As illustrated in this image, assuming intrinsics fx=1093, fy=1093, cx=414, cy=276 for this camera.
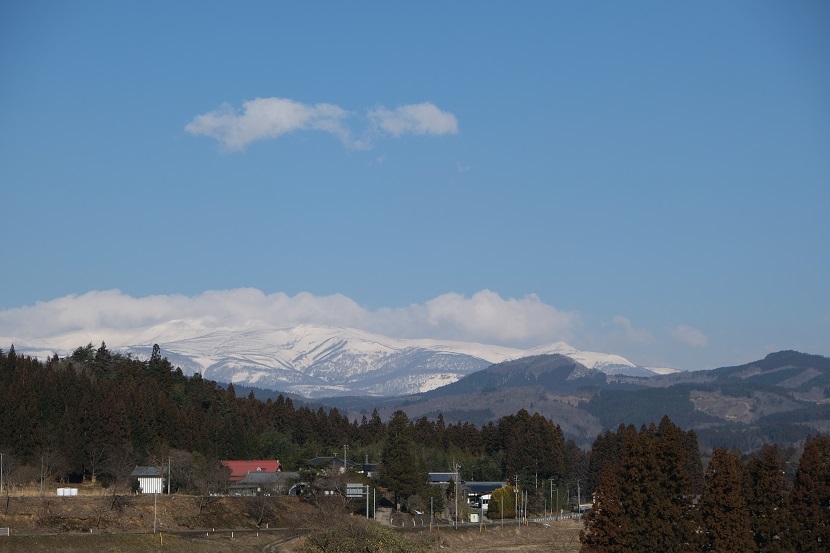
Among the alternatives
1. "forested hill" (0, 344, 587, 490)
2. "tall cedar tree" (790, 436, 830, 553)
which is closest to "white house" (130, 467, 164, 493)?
"forested hill" (0, 344, 587, 490)

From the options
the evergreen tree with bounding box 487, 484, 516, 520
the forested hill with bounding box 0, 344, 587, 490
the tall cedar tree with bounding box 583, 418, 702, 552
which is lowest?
the evergreen tree with bounding box 487, 484, 516, 520

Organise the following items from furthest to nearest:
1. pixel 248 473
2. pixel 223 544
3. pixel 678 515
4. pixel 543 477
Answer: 1. pixel 543 477
2. pixel 248 473
3. pixel 223 544
4. pixel 678 515

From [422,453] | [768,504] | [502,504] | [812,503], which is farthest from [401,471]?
[812,503]

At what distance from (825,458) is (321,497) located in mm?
48641

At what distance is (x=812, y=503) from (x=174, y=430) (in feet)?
211

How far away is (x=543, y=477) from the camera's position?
122688 mm

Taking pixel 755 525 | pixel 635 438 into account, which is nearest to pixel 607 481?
pixel 635 438

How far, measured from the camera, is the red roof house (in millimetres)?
105375

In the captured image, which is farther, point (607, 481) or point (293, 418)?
point (293, 418)

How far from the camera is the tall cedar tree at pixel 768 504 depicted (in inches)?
2138

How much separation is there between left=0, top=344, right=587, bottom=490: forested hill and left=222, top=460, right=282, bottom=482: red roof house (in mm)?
2014

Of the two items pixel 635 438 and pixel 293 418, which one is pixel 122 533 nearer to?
pixel 635 438

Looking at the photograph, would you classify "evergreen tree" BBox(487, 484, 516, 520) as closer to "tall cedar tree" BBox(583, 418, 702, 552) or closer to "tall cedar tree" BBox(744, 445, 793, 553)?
"tall cedar tree" BBox(744, 445, 793, 553)

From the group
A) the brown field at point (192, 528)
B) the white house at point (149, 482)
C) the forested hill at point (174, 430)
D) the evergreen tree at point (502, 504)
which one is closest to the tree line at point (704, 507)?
the brown field at point (192, 528)
